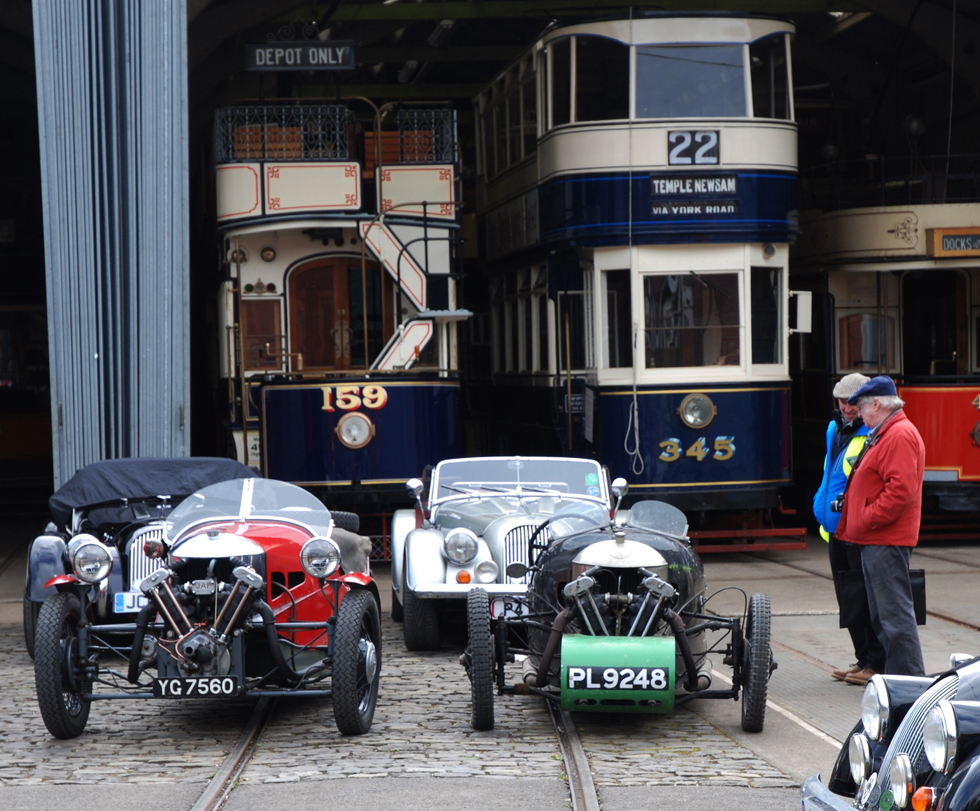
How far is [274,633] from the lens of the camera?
634cm

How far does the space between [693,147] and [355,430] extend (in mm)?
4556

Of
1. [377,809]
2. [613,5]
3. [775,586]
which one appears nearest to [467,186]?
[613,5]

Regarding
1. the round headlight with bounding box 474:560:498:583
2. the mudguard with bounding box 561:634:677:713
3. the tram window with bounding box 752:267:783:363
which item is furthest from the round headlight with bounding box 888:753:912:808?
the tram window with bounding box 752:267:783:363

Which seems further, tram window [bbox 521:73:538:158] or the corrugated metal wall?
tram window [bbox 521:73:538:158]

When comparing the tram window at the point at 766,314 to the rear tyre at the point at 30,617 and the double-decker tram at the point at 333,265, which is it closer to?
the double-decker tram at the point at 333,265

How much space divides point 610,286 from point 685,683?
7675 mm

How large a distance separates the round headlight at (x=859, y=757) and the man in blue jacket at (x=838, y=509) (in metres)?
3.47

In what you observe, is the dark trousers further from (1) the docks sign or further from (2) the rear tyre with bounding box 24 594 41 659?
(1) the docks sign

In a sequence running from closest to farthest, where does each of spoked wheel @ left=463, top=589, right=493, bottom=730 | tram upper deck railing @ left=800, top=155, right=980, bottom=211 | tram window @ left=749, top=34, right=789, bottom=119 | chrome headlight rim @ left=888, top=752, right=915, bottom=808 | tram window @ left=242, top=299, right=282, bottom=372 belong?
chrome headlight rim @ left=888, top=752, right=915, bottom=808
spoked wheel @ left=463, top=589, right=493, bottom=730
tram window @ left=749, top=34, right=789, bottom=119
tram window @ left=242, top=299, right=282, bottom=372
tram upper deck railing @ left=800, top=155, right=980, bottom=211

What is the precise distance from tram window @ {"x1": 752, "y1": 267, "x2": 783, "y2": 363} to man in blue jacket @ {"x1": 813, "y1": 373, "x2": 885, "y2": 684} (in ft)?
18.9

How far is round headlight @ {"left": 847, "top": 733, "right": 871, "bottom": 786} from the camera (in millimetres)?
4105

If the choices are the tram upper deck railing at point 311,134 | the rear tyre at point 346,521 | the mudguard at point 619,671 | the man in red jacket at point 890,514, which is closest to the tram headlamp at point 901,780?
the mudguard at point 619,671

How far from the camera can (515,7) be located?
2006 cm

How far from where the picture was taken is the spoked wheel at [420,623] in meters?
8.97
